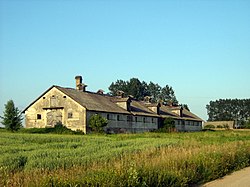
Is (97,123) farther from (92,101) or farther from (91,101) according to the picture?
(92,101)

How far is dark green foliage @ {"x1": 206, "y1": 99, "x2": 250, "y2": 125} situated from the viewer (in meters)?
159

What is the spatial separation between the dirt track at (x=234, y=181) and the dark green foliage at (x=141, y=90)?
347 feet

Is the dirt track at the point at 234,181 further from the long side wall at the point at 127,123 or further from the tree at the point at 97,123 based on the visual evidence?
the long side wall at the point at 127,123

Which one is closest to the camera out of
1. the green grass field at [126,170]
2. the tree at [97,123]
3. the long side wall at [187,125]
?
the green grass field at [126,170]

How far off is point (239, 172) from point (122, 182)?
7.93 metres

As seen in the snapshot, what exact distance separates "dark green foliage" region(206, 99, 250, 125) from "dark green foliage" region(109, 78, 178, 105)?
3722 cm

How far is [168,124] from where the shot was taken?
219 feet

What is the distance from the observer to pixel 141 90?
12825cm

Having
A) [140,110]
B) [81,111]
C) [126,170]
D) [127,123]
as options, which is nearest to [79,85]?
[127,123]

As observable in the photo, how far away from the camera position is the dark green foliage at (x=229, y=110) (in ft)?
523

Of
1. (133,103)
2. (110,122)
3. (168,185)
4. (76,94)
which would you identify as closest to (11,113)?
(76,94)

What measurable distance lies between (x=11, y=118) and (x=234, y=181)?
143 ft

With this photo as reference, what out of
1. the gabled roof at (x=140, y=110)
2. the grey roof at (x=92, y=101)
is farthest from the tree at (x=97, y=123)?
the gabled roof at (x=140, y=110)

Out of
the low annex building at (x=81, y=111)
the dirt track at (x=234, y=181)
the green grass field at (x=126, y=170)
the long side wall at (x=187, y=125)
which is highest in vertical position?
the low annex building at (x=81, y=111)
